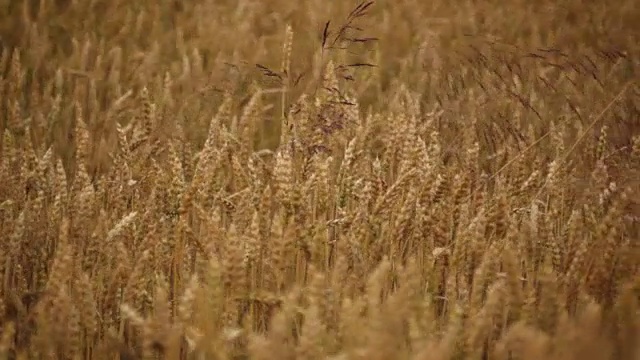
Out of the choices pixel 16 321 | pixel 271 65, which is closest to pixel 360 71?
pixel 271 65

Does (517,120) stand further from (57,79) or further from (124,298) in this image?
(57,79)

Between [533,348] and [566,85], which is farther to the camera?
[566,85]

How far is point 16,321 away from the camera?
159 centimetres

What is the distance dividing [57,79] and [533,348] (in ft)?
9.02

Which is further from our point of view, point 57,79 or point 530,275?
point 57,79

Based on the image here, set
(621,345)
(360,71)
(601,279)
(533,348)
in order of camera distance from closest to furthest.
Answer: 1. (533,348)
2. (621,345)
3. (601,279)
4. (360,71)

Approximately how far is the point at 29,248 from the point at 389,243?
76 cm

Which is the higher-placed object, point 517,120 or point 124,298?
point 517,120

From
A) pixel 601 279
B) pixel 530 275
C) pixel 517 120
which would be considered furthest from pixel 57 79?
pixel 601 279

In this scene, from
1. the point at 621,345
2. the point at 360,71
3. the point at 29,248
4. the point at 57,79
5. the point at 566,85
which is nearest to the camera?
the point at 621,345

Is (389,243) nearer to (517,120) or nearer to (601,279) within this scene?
(601,279)

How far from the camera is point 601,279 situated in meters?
1.40

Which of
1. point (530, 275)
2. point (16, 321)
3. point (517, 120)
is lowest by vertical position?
point (16, 321)

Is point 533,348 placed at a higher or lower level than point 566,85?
lower
